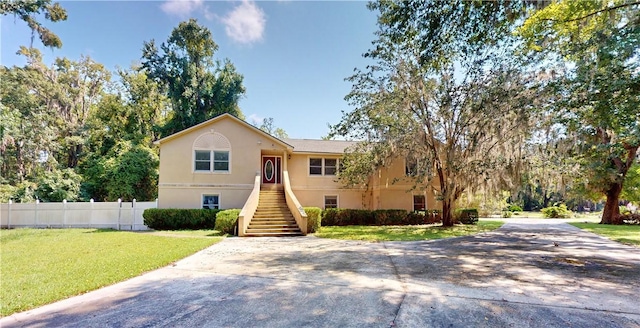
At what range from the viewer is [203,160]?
16.2m

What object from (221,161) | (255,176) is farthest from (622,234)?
(221,161)

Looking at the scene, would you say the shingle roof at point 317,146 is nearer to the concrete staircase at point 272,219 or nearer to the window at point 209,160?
the concrete staircase at point 272,219

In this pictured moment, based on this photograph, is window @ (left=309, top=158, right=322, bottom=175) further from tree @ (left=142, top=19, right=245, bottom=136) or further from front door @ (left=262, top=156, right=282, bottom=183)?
tree @ (left=142, top=19, right=245, bottom=136)

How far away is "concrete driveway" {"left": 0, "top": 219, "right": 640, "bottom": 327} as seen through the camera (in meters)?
3.62

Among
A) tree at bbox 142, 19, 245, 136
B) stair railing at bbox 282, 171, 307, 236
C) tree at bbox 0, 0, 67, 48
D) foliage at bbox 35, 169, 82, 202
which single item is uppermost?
tree at bbox 142, 19, 245, 136

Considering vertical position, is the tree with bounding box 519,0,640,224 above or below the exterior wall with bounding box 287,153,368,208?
above

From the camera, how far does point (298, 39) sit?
1678 cm

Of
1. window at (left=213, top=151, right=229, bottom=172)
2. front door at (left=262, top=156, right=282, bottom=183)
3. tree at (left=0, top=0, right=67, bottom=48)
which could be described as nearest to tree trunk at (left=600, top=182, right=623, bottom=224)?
front door at (left=262, top=156, right=282, bottom=183)

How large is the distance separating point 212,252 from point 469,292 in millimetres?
6462

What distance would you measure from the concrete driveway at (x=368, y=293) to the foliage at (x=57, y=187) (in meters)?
18.7

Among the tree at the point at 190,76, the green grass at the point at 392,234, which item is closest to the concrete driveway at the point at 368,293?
the green grass at the point at 392,234

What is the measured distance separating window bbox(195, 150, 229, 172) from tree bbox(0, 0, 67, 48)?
734cm

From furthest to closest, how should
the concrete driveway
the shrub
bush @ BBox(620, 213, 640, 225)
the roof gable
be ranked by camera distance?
bush @ BBox(620, 213, 640, 225) < the roof gable < the shrub < the concrete driveway

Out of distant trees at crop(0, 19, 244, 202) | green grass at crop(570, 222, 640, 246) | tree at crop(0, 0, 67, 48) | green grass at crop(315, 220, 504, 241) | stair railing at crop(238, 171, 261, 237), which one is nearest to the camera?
green grass at crop(570, 222, 640, 246)
